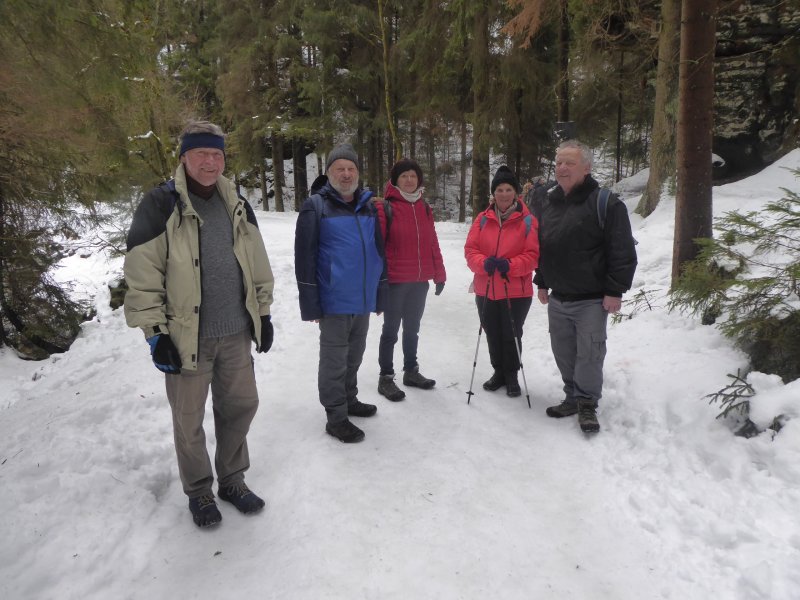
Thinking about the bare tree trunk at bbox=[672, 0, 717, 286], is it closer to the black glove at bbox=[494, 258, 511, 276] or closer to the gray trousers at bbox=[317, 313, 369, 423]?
the black glove at bbox=[494, 258, 511, 276]

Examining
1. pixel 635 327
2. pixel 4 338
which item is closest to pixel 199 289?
pixel 635 327

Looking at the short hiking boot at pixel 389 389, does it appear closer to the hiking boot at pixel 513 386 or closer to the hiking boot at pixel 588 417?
the hiking boot at pixel 513 386

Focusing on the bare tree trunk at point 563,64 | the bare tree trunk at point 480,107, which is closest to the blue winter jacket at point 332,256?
the bare tree trunk at point 563,64

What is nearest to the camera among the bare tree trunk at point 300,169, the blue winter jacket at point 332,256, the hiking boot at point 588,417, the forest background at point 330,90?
the blue winter jacket at point 332,256

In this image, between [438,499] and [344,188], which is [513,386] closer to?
[438,499]

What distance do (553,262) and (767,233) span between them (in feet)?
5.20

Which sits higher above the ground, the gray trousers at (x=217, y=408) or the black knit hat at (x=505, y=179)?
the black knit hat at (x=505, y=179)

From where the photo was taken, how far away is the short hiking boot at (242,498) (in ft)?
10.3

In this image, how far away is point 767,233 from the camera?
384cm

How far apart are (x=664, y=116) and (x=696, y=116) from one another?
5.59m

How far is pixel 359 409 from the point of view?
439 cm

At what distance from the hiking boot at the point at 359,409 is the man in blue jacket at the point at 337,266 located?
0.31 m

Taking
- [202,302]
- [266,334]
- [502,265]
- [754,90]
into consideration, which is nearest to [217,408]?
[266,334]

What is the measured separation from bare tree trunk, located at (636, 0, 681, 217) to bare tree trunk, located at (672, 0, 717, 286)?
4.06 metres
